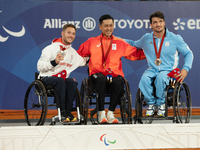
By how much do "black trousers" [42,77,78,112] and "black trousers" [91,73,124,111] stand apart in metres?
0.24

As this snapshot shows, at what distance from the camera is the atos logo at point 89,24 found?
4.69m

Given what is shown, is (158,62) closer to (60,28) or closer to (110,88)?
(110,88)

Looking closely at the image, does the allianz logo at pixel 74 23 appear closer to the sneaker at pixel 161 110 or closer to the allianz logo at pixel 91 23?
the allianz logo at pixel 91 23

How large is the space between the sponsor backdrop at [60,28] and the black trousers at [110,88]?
1.81 meters

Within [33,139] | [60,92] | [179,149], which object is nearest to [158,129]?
[179,149]

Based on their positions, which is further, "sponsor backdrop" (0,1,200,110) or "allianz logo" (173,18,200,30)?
"allianz logo" (173,18,200,30)

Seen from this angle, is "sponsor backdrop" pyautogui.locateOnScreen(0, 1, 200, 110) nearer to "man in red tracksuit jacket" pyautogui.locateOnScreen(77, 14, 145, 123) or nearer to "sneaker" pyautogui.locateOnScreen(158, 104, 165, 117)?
"man in red tracksuit jacket" pyautogui.locateOnScreen(77, 14, 145, 123)

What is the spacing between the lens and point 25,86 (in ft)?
15.1

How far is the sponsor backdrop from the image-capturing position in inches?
181

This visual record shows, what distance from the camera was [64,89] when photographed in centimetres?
284


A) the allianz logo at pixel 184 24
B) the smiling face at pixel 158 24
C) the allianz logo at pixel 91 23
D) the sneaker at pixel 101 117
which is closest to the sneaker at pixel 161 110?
the sneaker at pixel 101 117

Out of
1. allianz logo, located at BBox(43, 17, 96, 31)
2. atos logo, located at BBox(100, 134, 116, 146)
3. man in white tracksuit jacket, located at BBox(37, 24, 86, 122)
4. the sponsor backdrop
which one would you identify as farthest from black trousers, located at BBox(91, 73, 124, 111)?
allianz logo, located at BBox(43, 17, 96, 31)

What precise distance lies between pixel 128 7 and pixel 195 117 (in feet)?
6.78

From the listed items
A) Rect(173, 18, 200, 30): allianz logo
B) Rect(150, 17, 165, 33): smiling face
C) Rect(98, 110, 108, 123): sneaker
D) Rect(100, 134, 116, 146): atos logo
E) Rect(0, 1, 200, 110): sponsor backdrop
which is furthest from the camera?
Rect(173, 18, 200, 30): allianz logo
